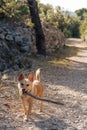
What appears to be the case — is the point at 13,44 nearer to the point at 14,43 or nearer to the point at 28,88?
the point at 14,43

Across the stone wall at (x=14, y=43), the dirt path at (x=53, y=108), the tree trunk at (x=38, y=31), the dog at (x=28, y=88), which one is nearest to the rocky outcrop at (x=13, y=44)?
the stone wall at (x=14, y=43)

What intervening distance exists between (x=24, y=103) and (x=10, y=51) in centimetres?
777

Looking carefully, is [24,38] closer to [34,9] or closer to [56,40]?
[34,9]

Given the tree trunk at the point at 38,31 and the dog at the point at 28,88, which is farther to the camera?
the tree trunk at the point at 38,31

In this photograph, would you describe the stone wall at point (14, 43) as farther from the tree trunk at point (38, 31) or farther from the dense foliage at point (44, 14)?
the dense foliage at point (44, 14)

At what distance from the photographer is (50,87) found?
11.1m

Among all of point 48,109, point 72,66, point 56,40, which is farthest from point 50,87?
point 56,40

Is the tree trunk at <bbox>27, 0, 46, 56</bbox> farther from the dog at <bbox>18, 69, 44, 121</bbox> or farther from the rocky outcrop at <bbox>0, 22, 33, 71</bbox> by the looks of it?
the dog at <bbox>18, 69, 44, 121</bbox>

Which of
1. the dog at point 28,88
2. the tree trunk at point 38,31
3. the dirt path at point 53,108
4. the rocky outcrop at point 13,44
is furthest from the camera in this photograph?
the tree trunk at point 38,31

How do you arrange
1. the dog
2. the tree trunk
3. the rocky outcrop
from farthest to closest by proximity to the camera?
the tree trunk → the rocky outcrop → the dog

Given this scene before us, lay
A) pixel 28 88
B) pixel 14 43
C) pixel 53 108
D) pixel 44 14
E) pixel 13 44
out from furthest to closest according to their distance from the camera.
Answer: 1. pixel 44 14
2. pixel 14 43
3. pixel 13 44
4. pixel 53 108
5. pixel 28 88

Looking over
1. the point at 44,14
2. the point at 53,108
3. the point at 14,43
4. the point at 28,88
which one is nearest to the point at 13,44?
the point at 14,43

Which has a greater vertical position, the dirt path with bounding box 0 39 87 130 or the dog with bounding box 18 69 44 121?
the dog with bounding box 18 69 44 121

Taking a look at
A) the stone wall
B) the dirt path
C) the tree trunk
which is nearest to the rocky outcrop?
the stone wall
